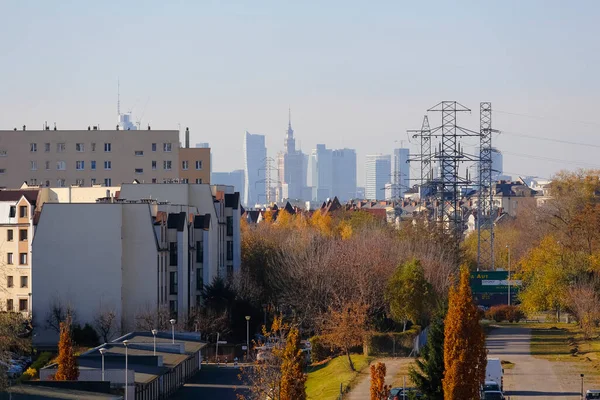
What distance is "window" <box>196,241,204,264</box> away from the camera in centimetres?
6544

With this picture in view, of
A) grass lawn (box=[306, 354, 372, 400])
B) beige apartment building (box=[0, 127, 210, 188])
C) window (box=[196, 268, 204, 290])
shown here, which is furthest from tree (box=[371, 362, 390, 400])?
beige apartment building (box=[0, 127, 210, 188])

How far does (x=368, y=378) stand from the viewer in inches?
1854

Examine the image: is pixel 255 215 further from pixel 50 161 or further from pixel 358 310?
pixel 358 310

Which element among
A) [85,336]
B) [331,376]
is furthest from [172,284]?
[331,376]

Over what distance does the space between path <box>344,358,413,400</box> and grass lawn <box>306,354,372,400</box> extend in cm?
40

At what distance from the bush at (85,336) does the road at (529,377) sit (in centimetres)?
1809

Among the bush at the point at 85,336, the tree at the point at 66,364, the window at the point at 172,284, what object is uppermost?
the window at the point at 172,284

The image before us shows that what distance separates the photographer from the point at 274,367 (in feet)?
124

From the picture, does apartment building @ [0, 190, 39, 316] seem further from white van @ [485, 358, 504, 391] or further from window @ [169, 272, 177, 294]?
white van @ [485, 358, 504, 391]

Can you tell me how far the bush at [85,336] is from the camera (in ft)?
186

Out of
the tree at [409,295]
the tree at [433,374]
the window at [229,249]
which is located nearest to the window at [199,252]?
the window at [229,249]

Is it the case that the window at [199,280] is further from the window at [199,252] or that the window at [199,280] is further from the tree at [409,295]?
the tree at [409,295]

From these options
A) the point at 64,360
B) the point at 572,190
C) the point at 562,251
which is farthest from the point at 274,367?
the point at 572,190

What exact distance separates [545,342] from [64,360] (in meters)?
30.1
